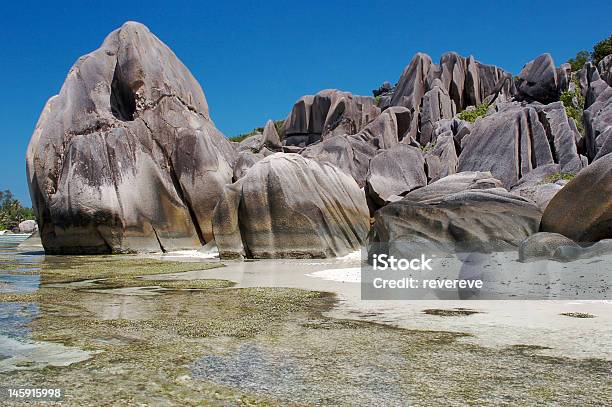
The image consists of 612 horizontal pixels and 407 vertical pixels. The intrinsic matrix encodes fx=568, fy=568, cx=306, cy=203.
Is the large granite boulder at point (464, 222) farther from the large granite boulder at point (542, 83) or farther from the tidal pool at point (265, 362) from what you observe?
the large granite boulder at point (542, 83)

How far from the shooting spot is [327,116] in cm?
4997

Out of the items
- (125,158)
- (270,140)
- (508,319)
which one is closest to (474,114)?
(270,140)

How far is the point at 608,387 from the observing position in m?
3.25

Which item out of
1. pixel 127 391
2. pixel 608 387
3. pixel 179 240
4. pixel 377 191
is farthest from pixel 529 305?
pixel 377 191

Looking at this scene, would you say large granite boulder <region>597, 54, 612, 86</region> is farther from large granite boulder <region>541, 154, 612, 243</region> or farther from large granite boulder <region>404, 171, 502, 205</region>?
large granite boulder <region>541, 154, 612, 243</region>

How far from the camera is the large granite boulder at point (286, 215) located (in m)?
15.8

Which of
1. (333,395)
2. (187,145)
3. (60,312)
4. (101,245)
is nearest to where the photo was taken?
(333,395)

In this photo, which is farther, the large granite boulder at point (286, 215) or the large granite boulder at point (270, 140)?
the large granite boulder at point (270, 140)

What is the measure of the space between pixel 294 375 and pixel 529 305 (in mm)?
3920

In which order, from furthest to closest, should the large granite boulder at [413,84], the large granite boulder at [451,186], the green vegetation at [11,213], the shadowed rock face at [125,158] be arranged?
the green vegetation at [11,213] < the large granite boulder at [413,84] < the shadowed rock face at [125,158] < the large granite boulder at [451,186]

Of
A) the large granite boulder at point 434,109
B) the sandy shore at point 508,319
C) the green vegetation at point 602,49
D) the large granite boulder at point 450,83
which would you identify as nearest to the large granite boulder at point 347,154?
the large granite boulder at point 434,109

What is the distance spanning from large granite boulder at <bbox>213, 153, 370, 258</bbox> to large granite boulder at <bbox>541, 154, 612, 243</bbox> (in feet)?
21.9

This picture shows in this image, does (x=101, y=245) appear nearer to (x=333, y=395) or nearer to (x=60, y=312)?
(x=60, y=312)

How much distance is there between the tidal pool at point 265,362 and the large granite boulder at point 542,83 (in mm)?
34388
